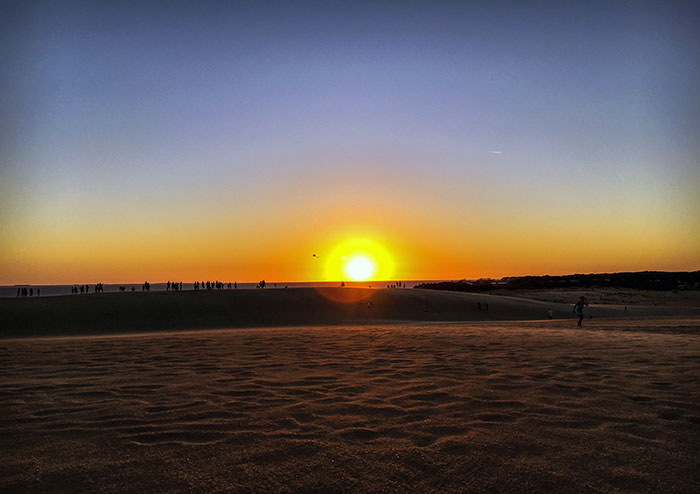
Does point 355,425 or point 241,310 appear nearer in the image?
point 355,425

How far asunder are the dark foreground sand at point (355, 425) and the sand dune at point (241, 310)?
73.2ft

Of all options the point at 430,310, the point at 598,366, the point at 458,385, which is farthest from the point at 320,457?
the point at 430,310

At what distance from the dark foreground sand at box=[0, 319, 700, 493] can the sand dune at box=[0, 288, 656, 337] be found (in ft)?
73.2

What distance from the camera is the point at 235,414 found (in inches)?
204

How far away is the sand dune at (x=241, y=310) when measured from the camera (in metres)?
28.8

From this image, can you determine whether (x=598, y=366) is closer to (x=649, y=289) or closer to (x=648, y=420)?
A: (x=648, y=420)

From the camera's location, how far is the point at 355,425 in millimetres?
4770

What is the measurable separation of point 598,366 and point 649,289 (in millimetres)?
88249

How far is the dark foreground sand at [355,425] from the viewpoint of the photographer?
3.53 m

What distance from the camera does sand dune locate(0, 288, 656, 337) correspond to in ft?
94.4

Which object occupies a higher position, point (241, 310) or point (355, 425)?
point (355, 425)

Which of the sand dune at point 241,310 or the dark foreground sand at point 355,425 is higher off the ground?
the dark foreground sand at point 355,425

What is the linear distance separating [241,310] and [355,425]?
30978mm

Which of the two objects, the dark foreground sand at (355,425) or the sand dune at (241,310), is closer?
the dark foreground sand at (355,425)
